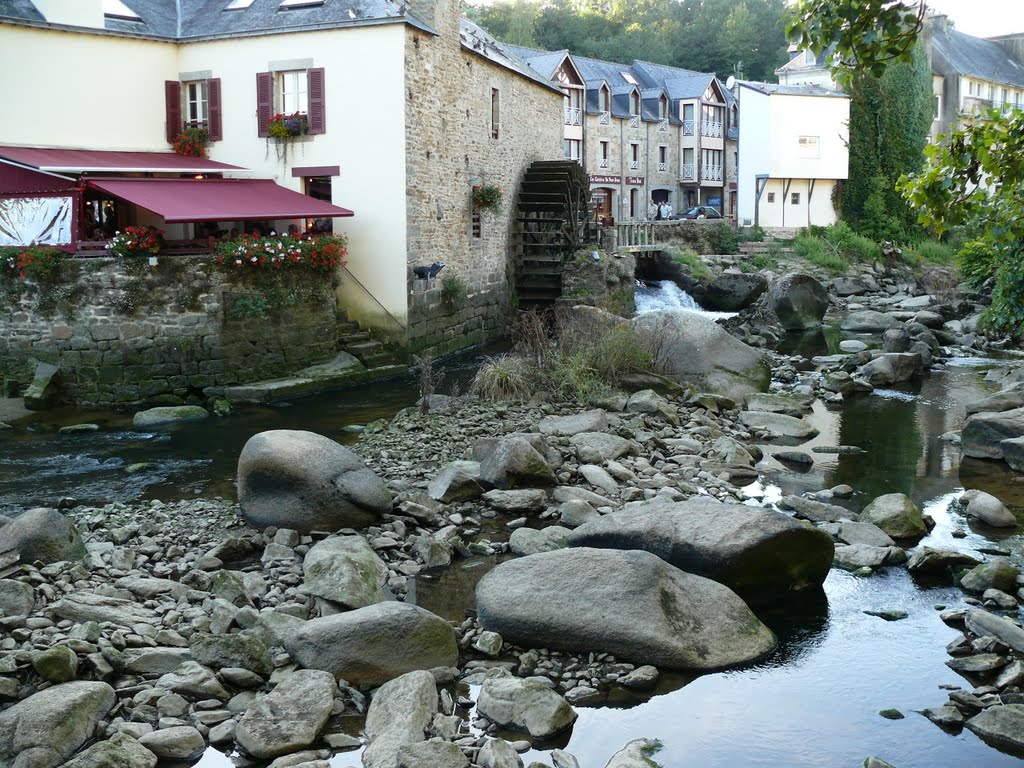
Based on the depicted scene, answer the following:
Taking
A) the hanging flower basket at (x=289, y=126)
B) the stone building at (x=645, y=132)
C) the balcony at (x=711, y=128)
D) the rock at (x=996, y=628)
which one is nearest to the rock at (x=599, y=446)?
the rock at (x=996, y=628)

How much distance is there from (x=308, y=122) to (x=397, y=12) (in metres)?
2.65

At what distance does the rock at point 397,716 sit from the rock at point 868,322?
21.4 metres

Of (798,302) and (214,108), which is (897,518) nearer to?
(214,108)

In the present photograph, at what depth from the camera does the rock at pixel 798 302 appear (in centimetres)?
2569

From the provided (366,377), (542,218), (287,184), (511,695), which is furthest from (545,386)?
(542,218)

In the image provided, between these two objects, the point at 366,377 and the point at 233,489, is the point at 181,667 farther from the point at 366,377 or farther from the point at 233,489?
the point at 366,377

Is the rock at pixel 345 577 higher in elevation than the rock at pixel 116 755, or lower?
higher

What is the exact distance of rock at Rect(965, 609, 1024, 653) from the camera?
690 centimetres

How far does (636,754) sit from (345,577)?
270 centimetres

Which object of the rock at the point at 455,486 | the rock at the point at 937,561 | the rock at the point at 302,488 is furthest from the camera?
the rock at the point at 455,486

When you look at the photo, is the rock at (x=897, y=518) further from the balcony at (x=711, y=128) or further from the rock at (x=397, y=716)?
the balcony at (x=711, y=128)

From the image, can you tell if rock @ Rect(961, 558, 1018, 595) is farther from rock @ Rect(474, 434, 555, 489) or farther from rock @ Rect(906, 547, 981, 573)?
rock @ Rect(474, 434, 555, 489)

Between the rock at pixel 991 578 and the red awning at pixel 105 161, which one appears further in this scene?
the red awning at pixel 105 161

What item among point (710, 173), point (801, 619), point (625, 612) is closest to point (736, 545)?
point (801, 619)
